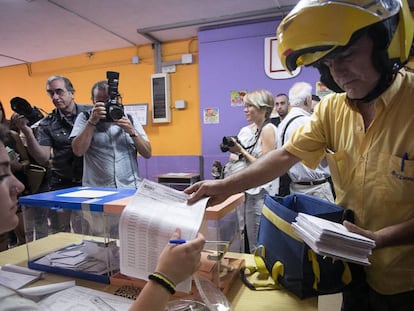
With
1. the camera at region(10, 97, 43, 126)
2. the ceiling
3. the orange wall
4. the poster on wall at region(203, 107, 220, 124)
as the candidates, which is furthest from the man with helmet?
the orange wall

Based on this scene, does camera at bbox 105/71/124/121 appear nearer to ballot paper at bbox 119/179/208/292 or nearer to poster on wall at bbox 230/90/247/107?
ballot paper at bbox 119/179/208/292

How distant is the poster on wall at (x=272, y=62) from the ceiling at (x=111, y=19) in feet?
0.96

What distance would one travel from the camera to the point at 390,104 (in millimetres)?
848

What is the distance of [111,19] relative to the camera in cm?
323

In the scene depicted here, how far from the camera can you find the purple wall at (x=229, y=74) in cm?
341

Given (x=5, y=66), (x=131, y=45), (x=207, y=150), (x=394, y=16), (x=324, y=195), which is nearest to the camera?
(x=394, y=16)

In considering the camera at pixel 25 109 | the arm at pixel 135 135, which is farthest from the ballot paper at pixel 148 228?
the camera at pixel 25 109

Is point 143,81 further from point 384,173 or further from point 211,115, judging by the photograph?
point 384,173

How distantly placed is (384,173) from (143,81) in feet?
12.7

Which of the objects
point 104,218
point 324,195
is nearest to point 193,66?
point 324,195

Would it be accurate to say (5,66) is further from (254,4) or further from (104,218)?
(104,218)

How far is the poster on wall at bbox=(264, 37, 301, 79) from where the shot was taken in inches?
132

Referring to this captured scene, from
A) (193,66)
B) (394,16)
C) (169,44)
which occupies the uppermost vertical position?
(169,44)

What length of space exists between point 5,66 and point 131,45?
2.58 meters
